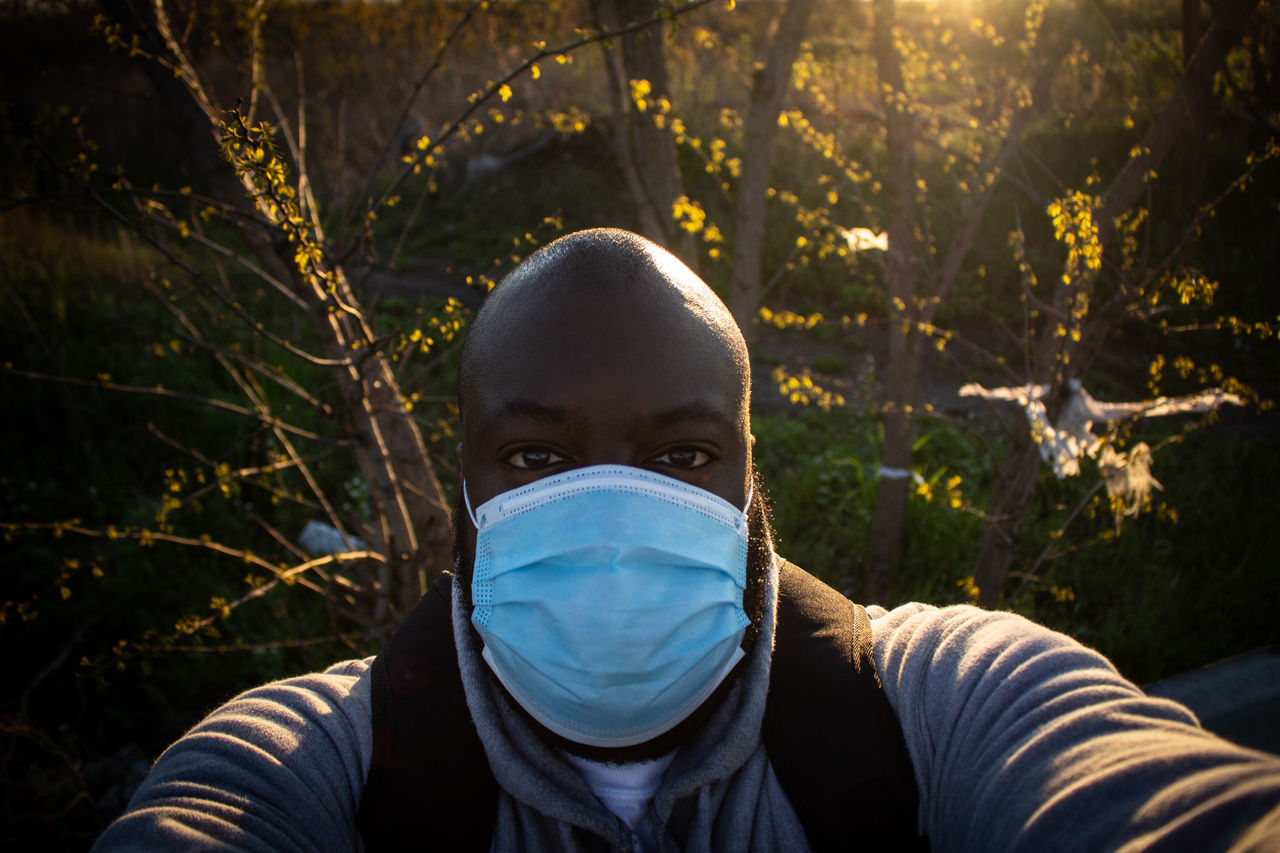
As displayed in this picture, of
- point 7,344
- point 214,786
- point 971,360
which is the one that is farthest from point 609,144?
point 214,786

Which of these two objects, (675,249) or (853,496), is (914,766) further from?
(853,496)

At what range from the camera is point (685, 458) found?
4.74ft

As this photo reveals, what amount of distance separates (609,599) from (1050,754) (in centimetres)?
75

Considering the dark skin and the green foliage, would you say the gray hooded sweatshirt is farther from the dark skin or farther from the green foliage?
the green foliage

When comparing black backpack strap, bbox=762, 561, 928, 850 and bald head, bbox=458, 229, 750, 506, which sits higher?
bald head, bbox=458, 229, 750, 506

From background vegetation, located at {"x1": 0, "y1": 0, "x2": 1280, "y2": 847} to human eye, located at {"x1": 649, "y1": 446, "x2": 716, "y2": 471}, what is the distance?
1034mm

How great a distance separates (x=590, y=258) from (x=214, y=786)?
3.85 ft

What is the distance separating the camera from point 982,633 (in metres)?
1.29

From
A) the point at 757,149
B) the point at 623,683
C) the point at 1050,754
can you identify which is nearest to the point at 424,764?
the point at 623,683

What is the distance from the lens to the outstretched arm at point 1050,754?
90cm

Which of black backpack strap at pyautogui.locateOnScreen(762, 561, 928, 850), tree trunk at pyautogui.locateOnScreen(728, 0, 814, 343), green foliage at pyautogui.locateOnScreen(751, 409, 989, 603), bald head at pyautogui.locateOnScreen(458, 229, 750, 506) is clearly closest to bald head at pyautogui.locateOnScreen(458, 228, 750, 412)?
bald head at pyautogui.locateOnScreen(458, 229, 750, 506)

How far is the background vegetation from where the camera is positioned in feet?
8.07

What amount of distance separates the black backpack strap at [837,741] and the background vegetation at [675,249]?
1.43 m

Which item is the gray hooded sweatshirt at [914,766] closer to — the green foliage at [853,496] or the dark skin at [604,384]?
the dark skin at [604,384]
